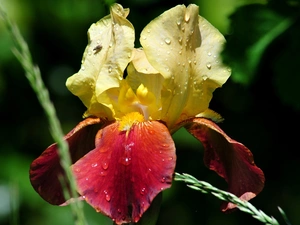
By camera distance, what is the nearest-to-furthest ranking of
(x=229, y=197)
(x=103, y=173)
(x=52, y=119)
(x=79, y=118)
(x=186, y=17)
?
(x=52, y=119), (x=229, y=197), (x=103, y=173), (x=186, y=17), (x=79, y=118)

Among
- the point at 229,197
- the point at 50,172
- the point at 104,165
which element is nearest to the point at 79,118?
the point at 50,172

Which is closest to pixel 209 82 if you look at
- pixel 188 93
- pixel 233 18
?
pixel 188 93

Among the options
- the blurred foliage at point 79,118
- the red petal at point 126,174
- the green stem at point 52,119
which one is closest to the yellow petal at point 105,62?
the red petal at point 126,174

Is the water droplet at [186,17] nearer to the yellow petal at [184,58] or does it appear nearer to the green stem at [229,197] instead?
the yellow petal at [184,58]

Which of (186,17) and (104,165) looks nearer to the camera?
(104,165)

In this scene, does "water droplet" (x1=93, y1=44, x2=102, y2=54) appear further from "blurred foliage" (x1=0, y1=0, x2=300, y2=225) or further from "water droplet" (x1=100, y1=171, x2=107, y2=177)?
"blurred foliage" (x1=0, y1=0, x2=300, y2=225)

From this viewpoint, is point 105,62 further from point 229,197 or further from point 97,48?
point 229,197

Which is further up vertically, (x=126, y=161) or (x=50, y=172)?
(x=126, y=161)
